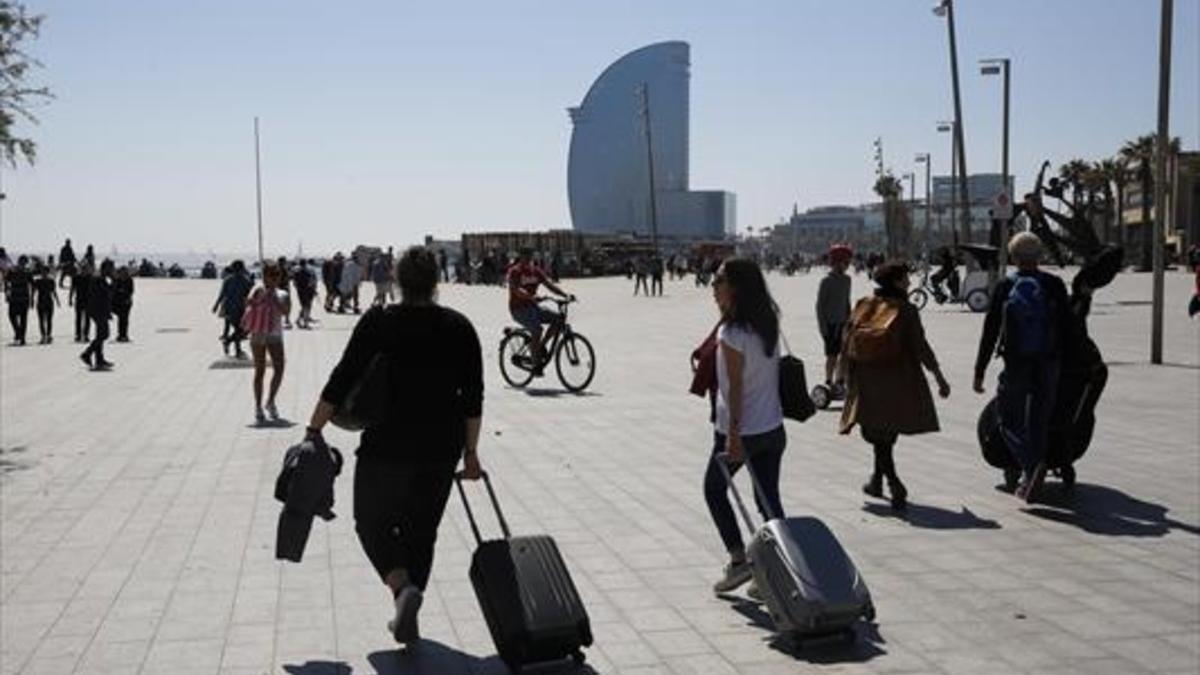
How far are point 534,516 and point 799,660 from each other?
10.3 ft

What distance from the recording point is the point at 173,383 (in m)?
16.8

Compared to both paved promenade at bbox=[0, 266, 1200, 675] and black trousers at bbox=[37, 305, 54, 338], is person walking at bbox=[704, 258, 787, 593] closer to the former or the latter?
paved promenade at bbox=[0, 266, 1200, 675]

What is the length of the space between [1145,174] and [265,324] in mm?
75420

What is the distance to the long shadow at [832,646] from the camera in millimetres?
5152

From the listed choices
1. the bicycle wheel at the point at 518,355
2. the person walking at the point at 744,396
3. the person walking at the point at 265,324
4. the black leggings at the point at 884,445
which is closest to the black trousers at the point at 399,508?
the person walking at the point at 744,396

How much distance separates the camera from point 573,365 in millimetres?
15383

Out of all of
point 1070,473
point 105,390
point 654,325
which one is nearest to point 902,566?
point 1070,473

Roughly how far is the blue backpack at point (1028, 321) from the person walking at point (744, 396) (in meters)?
2.61

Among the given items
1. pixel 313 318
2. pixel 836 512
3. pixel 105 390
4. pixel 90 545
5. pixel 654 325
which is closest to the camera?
pixel 90 545

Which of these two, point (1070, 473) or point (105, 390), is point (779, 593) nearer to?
point (1070, 473)

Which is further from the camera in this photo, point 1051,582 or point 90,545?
point 90,545

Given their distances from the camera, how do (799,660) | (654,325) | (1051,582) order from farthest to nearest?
(654,325), (1051,582), (799,660)

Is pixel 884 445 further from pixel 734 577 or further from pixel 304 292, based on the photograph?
pixel 304 292

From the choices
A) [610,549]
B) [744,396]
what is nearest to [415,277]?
[744,396]
